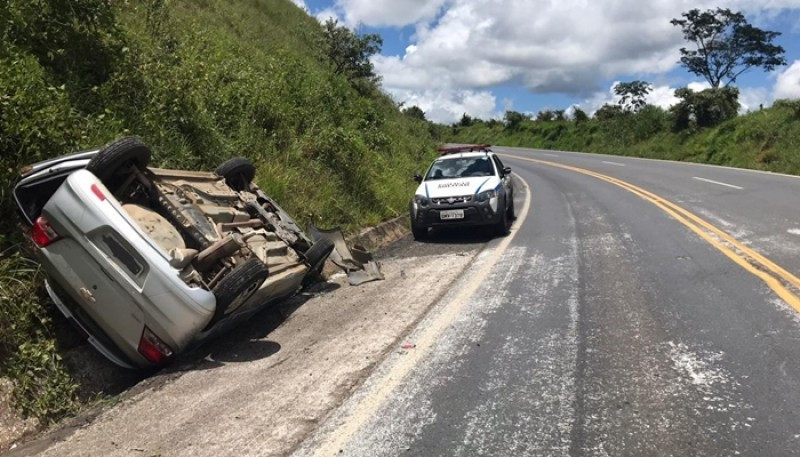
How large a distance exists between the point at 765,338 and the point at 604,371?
1.62m

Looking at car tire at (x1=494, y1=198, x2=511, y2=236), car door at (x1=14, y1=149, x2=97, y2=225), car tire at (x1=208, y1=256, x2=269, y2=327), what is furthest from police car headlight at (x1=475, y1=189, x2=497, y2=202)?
car door at (x1=14, y1=149, x2=97, y2=225)

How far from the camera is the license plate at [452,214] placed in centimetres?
1071

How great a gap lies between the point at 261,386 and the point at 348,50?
18.1 m

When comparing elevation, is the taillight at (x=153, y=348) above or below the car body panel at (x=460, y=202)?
below

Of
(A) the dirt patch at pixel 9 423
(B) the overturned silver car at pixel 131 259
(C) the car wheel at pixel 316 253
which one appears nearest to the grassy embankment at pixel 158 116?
(A) the dirt patch at pixel 9 423

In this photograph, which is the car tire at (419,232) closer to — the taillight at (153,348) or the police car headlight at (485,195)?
the police car headlight at (485,195)

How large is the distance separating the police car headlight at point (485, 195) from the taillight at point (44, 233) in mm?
7389

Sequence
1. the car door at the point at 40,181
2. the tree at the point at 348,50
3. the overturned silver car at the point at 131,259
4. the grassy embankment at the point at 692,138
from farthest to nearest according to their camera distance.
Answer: the grassy embankment at the point at 692,138, the tree at the point at 348,50, the car door at the point at 40,181, the overturned silver car at the point at 131,259

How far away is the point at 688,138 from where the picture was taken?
34656mm

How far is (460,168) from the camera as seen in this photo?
40.5 ft

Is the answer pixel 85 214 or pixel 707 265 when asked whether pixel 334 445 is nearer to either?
pixel 85 214

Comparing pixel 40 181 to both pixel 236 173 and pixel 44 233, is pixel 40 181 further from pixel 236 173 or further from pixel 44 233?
pixel 236 173

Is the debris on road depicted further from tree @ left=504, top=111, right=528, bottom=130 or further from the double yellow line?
tree @ left=504, top=111, right=528, bottom=130

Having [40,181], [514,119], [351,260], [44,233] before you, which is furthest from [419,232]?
[514,119]
